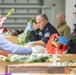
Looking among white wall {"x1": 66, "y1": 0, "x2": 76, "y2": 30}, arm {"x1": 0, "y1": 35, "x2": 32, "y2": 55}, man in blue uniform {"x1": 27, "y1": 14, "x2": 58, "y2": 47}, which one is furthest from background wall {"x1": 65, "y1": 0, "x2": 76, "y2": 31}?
arm {"x1": 0, "y1": 35, "x2": 32, "y2": 55}

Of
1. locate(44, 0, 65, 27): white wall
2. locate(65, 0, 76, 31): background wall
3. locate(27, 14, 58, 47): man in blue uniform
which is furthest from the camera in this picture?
locate(44, 0, 65, 27): white wall

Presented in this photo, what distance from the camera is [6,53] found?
3297mm

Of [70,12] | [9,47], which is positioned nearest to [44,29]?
[9,47]

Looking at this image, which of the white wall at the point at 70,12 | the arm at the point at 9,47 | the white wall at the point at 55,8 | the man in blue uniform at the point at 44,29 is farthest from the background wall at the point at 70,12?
the arm at the point at 9,47

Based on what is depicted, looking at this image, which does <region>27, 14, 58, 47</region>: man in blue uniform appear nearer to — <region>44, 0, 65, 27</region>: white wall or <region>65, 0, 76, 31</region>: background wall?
<region>65, 0, 76, 31</region>: background wall

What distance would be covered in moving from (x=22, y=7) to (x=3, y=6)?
0.75m

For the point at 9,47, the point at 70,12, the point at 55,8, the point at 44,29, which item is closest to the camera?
the point at 9,47

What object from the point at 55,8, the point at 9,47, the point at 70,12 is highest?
the point at 55,8

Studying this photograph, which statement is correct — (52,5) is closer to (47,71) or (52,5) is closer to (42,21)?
(42,21)

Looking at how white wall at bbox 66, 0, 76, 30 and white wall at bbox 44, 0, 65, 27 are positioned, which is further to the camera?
white wall at bbox 44, 0, 65, 27

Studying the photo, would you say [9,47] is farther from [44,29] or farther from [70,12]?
[70,12]

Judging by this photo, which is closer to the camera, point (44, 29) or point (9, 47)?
point (9, 47)

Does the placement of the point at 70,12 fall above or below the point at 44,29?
above

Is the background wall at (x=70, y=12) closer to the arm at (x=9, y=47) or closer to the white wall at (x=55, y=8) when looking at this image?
the white wall at (x=55, y=8)
